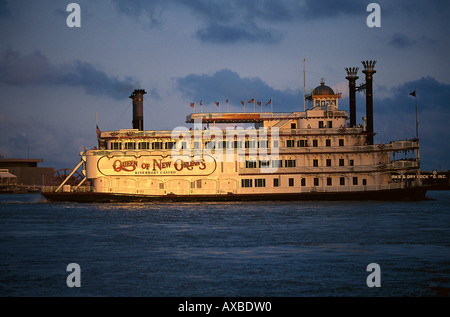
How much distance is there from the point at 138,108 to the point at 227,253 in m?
36.7

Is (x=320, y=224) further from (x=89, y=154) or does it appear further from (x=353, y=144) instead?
(x=89, y=154)

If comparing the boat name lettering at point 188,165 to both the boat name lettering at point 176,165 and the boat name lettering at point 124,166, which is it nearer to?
the boat name lettering at point 176,165

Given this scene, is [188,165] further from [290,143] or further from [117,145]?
[290,143]

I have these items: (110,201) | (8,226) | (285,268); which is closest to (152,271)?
(285,268)

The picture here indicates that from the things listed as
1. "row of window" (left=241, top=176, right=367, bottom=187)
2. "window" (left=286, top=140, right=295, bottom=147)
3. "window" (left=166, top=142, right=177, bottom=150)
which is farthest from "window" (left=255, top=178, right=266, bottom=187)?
"window" (left=166, top=142, right=177, bottom=150)

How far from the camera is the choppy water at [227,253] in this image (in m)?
19.3

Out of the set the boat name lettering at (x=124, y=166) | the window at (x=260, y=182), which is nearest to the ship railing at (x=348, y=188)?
the window at (x=260, y=182)

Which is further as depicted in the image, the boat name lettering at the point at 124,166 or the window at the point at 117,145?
the window at the point at 117,145

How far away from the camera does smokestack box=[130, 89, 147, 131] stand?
59844mm

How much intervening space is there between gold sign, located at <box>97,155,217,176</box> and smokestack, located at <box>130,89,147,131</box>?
522cm

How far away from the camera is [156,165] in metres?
55.9

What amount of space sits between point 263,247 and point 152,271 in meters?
7.55

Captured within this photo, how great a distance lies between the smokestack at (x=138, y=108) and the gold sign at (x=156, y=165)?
522 cm

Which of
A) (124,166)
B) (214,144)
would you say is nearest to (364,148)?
(214,144)
